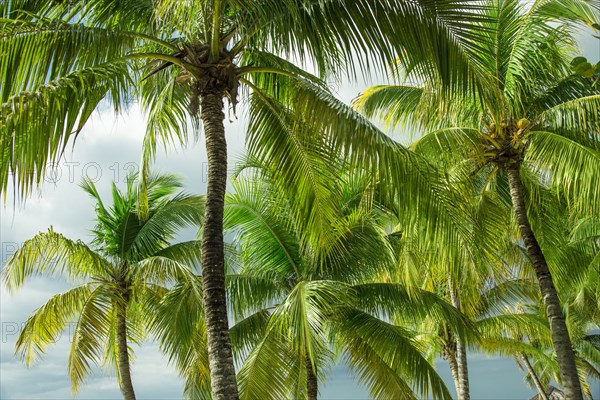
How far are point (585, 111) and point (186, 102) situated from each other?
647cm

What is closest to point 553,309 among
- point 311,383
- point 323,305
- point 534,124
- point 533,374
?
point 534,124

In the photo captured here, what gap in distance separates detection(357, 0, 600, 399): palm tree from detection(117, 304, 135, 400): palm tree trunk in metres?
7.40

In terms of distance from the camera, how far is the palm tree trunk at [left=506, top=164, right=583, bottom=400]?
463 inches

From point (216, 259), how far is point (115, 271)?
28.4ft

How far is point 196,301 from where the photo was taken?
44.0 feet

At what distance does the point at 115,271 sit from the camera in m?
15.6

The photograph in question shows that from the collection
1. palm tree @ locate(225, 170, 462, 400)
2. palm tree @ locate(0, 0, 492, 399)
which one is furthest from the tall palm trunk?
palm tree @ locate(0, 0, 492, 399)

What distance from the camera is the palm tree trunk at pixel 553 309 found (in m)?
11.8

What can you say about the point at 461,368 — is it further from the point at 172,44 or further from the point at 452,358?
the point at 172,44

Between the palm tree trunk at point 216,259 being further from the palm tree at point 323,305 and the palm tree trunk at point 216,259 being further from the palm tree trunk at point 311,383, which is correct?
the palm tree trunk at point 311,383

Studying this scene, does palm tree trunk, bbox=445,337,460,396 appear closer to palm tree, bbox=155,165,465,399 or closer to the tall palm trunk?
the tall palm trunk

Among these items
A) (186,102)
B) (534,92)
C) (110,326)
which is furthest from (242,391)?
(534,92)

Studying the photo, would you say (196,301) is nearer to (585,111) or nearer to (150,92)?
(150,92)

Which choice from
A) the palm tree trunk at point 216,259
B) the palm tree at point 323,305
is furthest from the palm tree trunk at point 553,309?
the palm tree trunk at point 216,259
